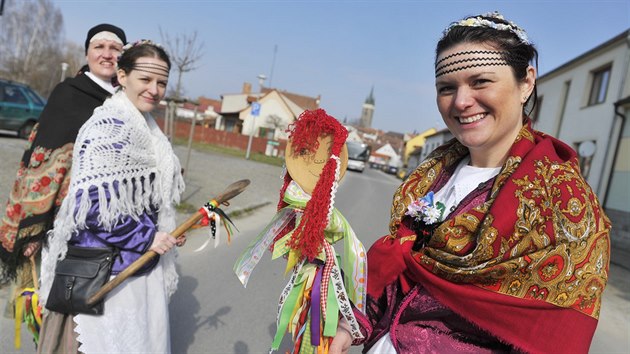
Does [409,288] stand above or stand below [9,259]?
above

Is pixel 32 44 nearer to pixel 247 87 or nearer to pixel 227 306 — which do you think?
pixel 247 87

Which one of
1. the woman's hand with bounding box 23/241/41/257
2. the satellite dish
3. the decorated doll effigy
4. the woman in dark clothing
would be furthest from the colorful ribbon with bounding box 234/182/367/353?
the satellite dish

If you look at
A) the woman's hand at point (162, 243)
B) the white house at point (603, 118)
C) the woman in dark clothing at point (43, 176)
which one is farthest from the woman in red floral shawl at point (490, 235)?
the white house at point (603, 118)

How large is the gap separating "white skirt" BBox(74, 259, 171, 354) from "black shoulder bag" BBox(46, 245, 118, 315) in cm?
6

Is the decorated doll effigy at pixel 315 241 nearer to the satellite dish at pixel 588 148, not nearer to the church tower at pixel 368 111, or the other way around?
the satellite dish at pixel 588 148

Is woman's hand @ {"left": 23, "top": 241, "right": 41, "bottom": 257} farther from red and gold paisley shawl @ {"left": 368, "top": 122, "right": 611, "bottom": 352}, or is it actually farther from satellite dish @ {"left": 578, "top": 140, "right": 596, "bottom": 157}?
satellite dish @ {"left": 578, "top": 140, "right": 596, "bottom": 157}

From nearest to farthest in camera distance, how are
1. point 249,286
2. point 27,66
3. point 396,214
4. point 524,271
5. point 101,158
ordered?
point 524,271
point 396,214
point 101,158
point 249,286
point 27,66

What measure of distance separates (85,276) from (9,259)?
0.77 metres

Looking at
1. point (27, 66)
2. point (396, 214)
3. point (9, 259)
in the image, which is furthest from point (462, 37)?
point (27, 66)

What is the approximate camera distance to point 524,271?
1244 mm

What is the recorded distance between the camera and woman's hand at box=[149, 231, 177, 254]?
7.16 ft

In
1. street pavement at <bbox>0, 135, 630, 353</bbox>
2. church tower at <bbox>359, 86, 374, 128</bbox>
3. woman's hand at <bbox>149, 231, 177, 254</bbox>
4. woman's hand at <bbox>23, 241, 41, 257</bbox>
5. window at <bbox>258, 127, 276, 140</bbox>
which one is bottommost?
street pavement at <bbox>0, 135, 630, 353</bbox>

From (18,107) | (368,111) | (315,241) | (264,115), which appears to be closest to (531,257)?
(315,241)

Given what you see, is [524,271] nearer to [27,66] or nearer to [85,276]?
[85,276]
